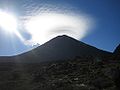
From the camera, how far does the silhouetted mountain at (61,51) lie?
136 metres

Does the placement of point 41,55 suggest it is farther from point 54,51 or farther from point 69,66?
point 69,66

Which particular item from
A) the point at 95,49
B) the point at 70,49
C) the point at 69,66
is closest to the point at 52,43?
the point at 70,49

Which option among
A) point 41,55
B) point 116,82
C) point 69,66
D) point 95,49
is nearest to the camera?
point 116,82

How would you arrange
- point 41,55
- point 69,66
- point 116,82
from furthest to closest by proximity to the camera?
point 41,55 → point 69,66 → point 116,82

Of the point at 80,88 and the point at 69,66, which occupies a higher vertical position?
the point at 69,66

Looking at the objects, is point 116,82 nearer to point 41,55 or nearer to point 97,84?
point 97,84

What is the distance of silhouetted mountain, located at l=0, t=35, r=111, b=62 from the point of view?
448ft

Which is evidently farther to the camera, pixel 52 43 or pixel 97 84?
pixel 52 43

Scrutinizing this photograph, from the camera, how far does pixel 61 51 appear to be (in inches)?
5753

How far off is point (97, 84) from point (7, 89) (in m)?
15.5

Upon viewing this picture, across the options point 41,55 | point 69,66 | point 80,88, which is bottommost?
point 80,88

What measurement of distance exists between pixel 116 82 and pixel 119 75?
121 cm

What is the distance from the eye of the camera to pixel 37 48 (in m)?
159

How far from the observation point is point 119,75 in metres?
35.8
